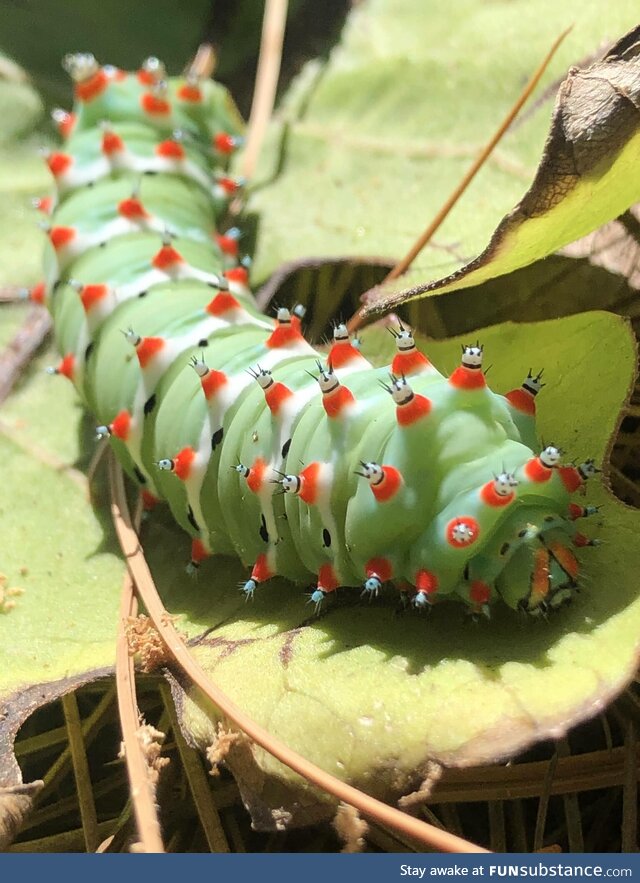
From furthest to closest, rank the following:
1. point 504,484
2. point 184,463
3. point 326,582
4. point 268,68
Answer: point 268,68 < point 184,463 < point 326,582 < point 504,484

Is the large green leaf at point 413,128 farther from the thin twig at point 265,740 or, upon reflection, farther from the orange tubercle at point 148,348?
the thin twig at point 265,740

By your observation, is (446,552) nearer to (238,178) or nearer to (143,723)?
(143,723)

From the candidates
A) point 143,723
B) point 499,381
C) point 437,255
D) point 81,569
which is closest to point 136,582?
point 81,569

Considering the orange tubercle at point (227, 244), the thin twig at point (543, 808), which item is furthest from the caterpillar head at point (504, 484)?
the orange tubercle at point (227, 244)

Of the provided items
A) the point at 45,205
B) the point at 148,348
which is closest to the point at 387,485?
the point at 148,348

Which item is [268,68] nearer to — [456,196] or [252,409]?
[456,196]

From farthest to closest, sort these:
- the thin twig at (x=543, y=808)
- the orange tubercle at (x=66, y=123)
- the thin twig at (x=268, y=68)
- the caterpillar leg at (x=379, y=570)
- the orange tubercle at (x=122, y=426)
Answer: the thin twig at (x=268, y=68), the orange tubercle at (x=66, y=123), the orange tubercle at (x=122, y=426), the thin twig at (x=543, y=808), the caterpillar leg at (x=379, y=570)

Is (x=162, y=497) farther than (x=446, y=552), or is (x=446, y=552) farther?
(x=162, y=497)
